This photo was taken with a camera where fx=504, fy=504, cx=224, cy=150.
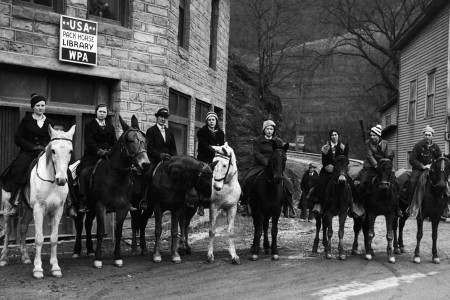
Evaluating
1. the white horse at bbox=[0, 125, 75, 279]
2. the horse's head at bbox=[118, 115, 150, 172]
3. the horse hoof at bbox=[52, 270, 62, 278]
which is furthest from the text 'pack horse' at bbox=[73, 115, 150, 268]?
the horse hoof at bbox=[52, 270, 62, 278]

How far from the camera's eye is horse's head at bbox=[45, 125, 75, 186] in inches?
293

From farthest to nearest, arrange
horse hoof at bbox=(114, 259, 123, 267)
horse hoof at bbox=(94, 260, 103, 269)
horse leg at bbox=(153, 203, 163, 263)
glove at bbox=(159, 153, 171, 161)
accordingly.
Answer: glove at bbox=(159, 153, 171, 161), horse leg at bbox=(153, 203, 163, 263), horse hoof at bbox=(114, 259, 123, 267), horse hoof at bbox=(94, 260, 103, 269)

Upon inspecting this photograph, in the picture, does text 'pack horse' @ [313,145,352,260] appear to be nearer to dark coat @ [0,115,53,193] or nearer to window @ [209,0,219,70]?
dark coat @ [0,115,53,193]

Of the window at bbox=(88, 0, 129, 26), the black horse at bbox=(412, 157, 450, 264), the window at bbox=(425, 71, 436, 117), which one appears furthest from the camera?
the window at bbox=(425, 71, 436, 117)

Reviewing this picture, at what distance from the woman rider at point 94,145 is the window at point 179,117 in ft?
11.6

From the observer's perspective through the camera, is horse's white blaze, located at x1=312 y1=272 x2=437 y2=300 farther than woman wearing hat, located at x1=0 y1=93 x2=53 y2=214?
No

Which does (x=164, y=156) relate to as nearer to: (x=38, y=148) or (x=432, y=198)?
(x=38, y=148)

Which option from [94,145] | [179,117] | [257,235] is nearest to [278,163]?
[257,235]

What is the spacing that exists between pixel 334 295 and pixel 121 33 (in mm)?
7382

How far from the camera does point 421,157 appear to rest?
436 inches

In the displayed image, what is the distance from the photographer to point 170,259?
31.6 feet

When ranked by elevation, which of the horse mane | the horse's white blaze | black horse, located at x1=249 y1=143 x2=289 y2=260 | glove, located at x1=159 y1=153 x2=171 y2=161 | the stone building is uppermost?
the stone building

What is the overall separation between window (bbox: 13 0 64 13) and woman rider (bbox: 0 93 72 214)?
2.87 meters

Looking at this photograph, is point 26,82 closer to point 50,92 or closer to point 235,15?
point 50,92
